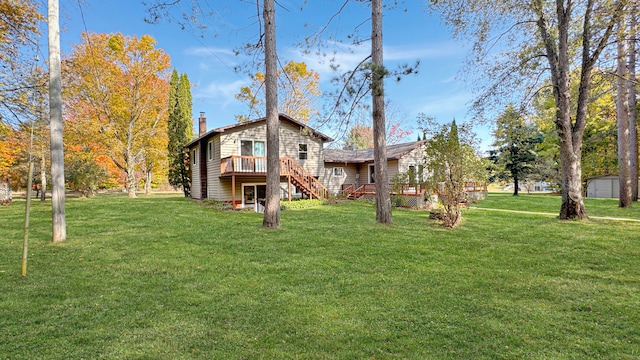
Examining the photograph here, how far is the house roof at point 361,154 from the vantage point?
2014 cm

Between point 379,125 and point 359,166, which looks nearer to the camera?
point 379,125

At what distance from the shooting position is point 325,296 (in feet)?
13.6

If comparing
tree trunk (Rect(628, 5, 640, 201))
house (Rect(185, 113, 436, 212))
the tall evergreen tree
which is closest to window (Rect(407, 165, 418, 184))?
house (Rect(185, 113, 436, 212))

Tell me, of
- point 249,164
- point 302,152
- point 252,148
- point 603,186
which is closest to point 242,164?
point 249,164

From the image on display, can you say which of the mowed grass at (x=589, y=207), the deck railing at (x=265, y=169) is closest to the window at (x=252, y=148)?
the deck railing at (x=265, y=169)

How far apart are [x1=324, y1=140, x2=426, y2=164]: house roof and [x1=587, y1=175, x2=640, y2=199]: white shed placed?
15.5m

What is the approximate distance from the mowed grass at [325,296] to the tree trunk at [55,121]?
2.39ft

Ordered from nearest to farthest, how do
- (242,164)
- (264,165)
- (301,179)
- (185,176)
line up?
1. (242,164)
2. (264,165)
3. (301,179)
4. (185,176)

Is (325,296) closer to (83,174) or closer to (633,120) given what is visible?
(633,120)

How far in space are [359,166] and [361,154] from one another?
3.78 feet

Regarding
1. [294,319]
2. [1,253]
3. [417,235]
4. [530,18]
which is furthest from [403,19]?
[1,253]

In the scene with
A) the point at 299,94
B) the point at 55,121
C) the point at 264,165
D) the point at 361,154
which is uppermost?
the point at 299,94

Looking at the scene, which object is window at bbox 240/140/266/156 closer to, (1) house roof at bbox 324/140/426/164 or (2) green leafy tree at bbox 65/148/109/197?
(1) house roof at bbox 324/140/426/164

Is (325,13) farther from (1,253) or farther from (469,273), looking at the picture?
(1,253)
